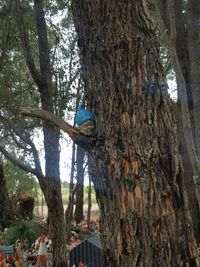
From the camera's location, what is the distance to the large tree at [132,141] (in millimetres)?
2451

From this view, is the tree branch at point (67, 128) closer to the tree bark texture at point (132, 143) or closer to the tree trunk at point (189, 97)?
the tree bark texture at point (132, 143)

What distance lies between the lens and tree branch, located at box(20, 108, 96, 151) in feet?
8.43

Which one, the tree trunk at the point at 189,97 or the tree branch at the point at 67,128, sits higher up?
the tree trunk at the point at 189,97

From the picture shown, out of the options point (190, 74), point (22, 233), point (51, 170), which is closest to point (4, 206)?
point (22, 233)

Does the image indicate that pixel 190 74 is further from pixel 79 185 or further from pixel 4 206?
pixel 79 185

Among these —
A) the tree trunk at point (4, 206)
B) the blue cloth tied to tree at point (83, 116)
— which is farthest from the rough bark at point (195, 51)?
the tree trunk at point (4, 206)

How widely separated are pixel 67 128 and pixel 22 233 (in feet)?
30.2

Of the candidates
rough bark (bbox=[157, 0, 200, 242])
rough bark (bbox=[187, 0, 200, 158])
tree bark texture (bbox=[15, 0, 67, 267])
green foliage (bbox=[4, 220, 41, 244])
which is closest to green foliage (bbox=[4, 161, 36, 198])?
green foliage (bbox=[4, 220, 41, 244])

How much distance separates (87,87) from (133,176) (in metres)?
0.61

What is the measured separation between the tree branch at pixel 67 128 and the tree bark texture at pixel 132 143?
5cm

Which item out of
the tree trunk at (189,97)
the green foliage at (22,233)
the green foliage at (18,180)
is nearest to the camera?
the tree trunk at (189,97)

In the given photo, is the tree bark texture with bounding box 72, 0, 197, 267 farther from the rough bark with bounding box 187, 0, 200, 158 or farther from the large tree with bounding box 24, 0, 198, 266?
the rough bark with bounding box 187, 0, 200, 158

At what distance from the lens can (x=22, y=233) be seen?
37.0ft

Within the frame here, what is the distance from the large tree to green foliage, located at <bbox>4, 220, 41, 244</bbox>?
875 centimetres
